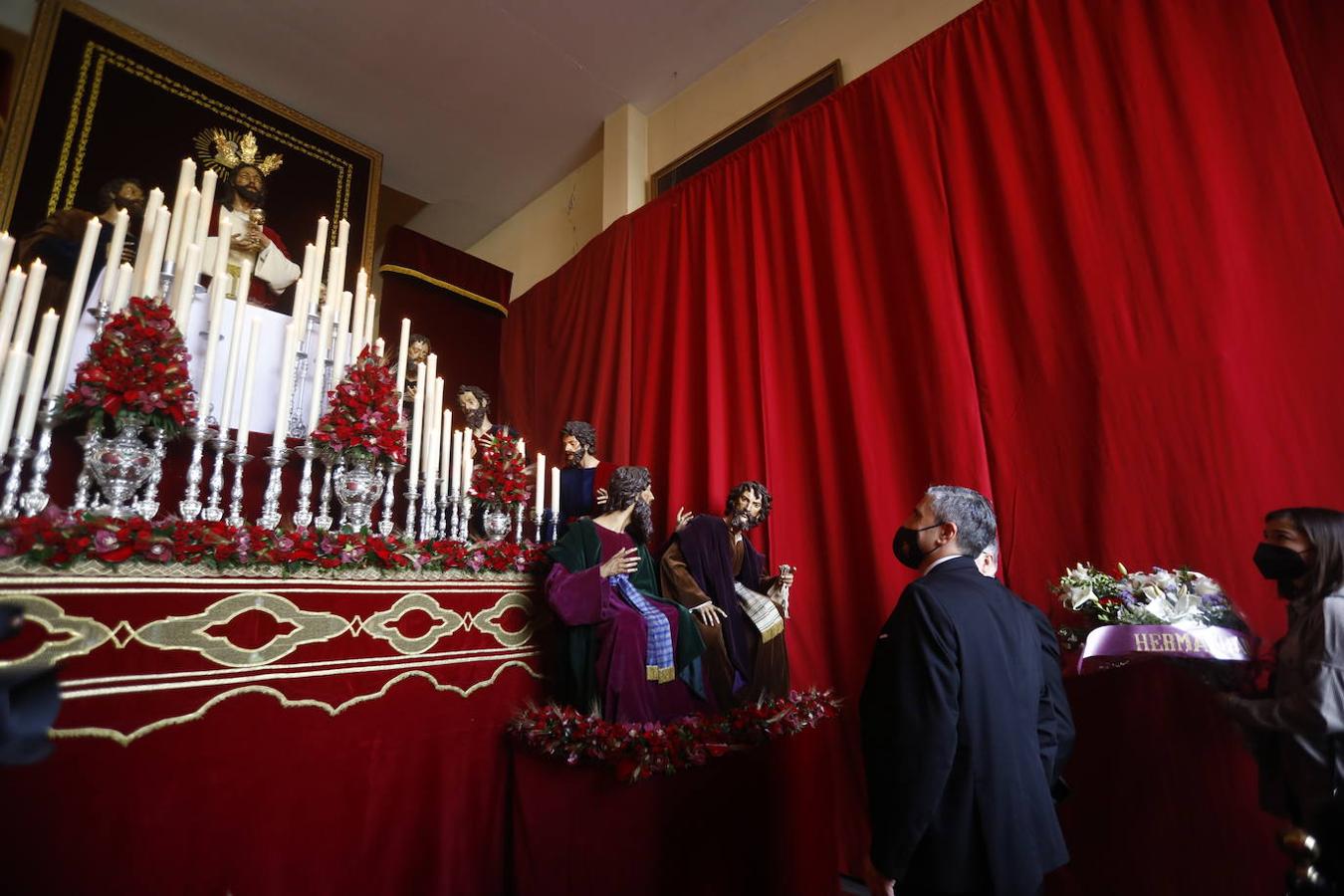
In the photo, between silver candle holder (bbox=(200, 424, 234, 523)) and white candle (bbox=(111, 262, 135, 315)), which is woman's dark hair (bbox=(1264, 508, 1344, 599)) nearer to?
silver candle holder (bbox=(200, 424, 234, 523))

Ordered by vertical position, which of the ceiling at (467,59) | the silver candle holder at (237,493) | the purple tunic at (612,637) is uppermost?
the ceiling at (467,59)

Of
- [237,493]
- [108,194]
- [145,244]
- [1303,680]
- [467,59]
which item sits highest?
[467,59]

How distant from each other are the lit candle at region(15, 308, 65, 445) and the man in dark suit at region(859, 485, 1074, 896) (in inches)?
106

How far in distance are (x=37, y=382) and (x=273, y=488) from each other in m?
0.73

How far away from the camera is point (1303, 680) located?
1993 millimetres

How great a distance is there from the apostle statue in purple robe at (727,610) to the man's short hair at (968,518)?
4.69 feet

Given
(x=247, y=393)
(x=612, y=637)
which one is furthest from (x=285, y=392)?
(x=612, y=637)

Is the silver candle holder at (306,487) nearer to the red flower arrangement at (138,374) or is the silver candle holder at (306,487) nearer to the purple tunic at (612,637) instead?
the red flower arrangement at (138,374)

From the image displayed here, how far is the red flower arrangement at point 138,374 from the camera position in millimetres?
2174

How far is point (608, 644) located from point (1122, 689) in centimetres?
214

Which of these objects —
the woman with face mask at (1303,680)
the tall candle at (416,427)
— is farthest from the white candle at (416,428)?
the woman with face mask at (1303,680)

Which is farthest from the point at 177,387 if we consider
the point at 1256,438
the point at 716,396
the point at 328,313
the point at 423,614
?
the point at 1256,438

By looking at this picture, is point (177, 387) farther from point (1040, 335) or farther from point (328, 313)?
point (1040, 335)

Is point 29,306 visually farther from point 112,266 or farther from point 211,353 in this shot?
point 211,353
